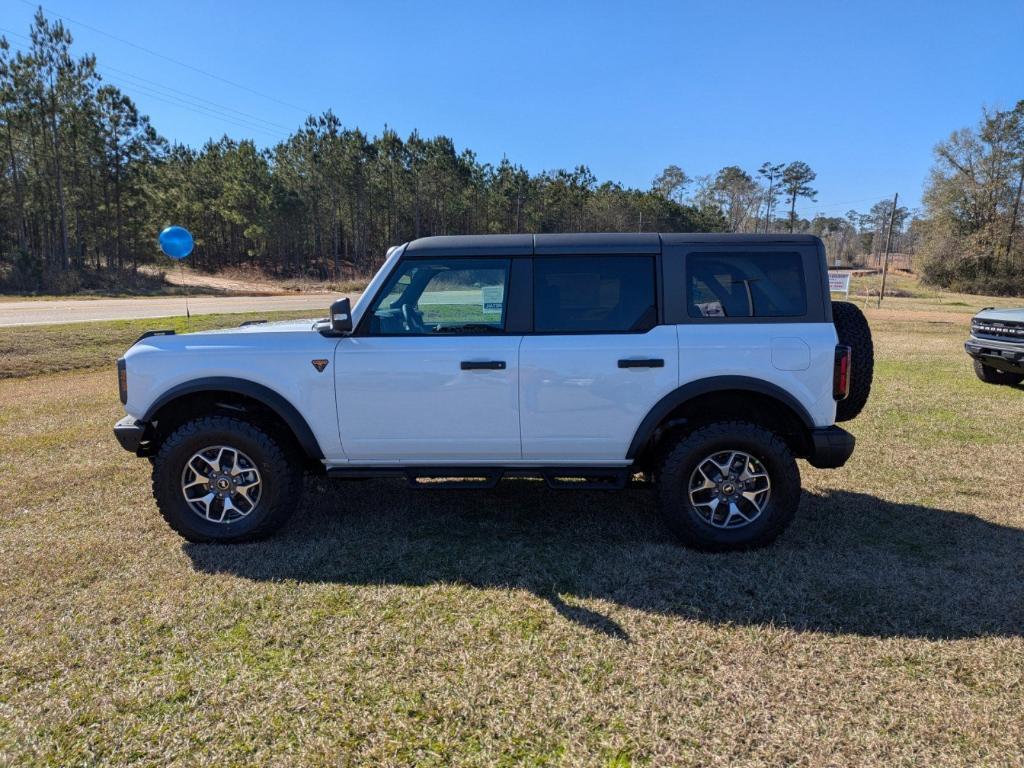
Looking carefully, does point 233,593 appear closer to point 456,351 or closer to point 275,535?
point 275,535

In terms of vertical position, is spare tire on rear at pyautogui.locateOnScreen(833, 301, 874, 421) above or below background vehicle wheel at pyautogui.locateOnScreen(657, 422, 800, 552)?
above

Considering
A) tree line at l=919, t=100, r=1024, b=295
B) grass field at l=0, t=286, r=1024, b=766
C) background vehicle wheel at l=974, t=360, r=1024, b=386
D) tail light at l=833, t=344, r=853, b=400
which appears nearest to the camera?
grass field at l=0, t=286, r=1024, b=766

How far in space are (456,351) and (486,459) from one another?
2.26ft

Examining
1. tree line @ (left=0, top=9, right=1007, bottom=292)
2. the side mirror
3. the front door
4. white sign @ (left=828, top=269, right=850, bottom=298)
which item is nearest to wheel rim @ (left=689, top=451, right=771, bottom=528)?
the front door

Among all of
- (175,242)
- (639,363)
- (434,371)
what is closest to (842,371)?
(639,363)

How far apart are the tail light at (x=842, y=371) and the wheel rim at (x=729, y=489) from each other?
0.62 metres

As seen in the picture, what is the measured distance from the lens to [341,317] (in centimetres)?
367

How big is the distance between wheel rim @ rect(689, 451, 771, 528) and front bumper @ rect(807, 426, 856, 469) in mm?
319

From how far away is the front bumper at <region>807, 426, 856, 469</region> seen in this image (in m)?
3.64

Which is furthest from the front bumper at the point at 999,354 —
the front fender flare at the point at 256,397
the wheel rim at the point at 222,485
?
A: the wheel rim at the point at 222,485

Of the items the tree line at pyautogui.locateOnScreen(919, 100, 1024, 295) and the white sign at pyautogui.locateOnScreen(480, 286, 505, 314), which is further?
the tree line at pyautogui.locateOnScreen(919, 100, 1024, 295)

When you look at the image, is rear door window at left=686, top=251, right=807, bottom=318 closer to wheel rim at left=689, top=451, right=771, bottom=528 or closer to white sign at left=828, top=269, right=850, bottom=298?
wheel rim at left=689, top=451, right=771, bottom=528

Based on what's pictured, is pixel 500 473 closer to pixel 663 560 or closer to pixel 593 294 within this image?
pixel 663 560

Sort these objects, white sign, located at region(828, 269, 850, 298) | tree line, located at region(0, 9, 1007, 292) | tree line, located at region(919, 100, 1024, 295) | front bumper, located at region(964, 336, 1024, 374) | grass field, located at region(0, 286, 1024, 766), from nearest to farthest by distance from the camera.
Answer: grass field, located at region(0, 286, 1024, 766) < front bumper, located at region(964, 336, 1024, 374) < white sign, located at region(828, 269, 850, 298) < tree line, located at region(0, 9, 1007, 292) < tree line, located at region(919, 100, 1024, 295)
